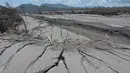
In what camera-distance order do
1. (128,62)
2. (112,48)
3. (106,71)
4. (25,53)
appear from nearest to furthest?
(106,71), (128,62), (25,53), (112,48)

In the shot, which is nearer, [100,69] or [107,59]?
[100,69]

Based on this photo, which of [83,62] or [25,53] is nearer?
[83,62]

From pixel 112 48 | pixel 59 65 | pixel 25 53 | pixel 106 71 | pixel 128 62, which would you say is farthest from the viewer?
pixel 112 48

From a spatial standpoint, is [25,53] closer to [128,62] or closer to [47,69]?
[47,69]

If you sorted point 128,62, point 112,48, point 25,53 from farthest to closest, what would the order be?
point 112,48 → point 25,53 → point 128,62

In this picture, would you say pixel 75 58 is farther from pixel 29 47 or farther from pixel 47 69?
pixel 29 47

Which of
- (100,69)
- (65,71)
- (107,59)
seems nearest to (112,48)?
(107,59)

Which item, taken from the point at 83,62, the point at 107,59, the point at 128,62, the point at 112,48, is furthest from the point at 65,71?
the point at 112,48
